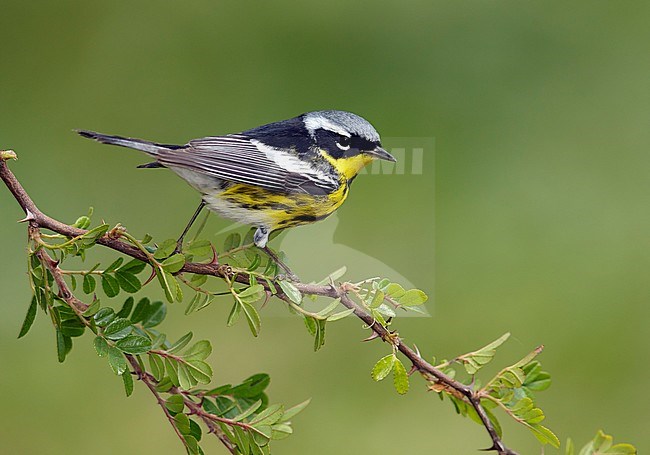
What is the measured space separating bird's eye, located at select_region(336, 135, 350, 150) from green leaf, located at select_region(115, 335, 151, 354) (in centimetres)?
18

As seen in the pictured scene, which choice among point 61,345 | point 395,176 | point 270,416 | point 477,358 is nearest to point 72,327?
point 61,345

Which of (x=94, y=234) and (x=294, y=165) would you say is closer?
(x=94, y=234)

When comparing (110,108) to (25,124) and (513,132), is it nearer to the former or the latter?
(25,124)

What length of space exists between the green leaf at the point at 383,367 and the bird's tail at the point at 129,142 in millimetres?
176

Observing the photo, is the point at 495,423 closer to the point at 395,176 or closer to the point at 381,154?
the point at 381,154

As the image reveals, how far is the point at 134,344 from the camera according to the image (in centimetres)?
49

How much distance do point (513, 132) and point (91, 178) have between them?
2.62ft

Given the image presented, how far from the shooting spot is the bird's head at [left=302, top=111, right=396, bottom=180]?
560 millimetres

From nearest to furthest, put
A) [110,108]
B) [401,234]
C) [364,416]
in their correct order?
[401,234] → [364,416] → [110,108]

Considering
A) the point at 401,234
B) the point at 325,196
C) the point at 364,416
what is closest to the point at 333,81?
the point at 401,234

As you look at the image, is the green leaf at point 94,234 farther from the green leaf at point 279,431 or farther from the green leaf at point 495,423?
the green leaf at point 495,423

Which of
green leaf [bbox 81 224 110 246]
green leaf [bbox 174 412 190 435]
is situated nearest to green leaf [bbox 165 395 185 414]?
green leaf [bbox 174 412 190 435]

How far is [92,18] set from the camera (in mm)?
1731

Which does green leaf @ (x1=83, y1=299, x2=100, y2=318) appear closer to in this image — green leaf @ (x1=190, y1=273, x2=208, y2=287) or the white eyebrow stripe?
green leaf @ (x1=190, y1=273, x2=208, y2=287)
